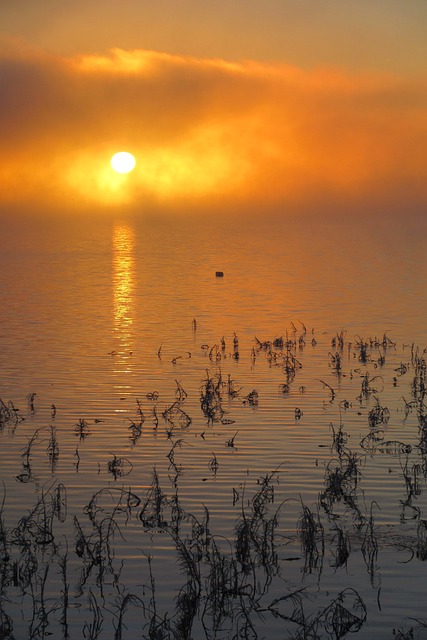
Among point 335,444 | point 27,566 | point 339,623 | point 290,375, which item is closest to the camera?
point 339,623

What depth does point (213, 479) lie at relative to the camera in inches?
814

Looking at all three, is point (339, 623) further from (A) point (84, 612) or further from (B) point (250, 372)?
(B) point (250, 372)

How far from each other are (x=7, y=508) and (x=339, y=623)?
7.73 m

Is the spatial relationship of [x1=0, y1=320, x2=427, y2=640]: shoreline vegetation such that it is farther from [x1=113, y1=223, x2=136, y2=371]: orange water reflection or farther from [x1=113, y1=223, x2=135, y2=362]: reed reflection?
[x1=113, y1=223, x2=135, y2=362]: reed reflection

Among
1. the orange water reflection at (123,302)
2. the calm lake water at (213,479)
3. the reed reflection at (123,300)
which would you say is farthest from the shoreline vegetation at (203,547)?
the reed reflection at (123,300)

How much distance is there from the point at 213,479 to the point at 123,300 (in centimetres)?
4564

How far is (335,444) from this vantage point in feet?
77.0

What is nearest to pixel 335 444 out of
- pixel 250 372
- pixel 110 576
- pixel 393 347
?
pixel 110 576

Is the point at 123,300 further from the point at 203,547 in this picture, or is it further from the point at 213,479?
the point at 203,547

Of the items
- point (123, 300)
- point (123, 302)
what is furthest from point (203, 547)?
point (123, 300)

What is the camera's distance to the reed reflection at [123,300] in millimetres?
43531

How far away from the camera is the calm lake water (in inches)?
553

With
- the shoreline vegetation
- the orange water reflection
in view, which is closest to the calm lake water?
the shoreline vegetation

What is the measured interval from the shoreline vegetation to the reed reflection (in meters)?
16.8
